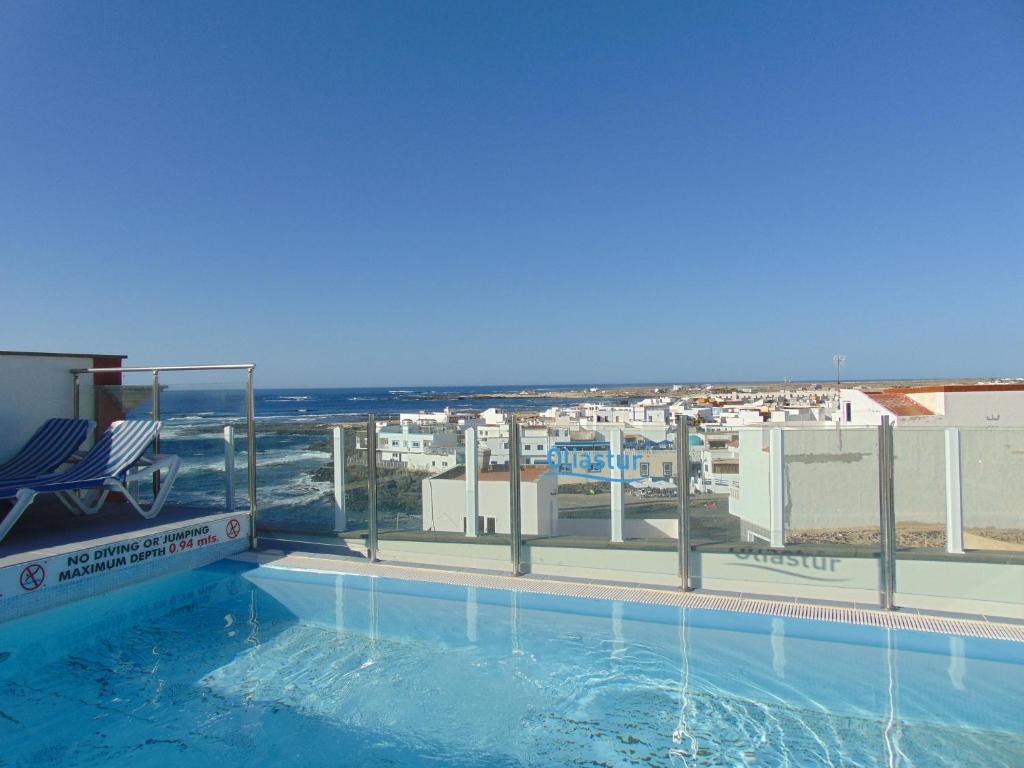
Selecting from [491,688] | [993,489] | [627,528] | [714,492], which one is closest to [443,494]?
[627,528]

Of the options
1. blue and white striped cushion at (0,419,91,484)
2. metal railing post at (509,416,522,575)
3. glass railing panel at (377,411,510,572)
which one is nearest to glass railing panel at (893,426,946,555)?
metal railing post at (509,416,522,575)

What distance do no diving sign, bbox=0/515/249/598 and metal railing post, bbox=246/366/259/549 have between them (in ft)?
0.21

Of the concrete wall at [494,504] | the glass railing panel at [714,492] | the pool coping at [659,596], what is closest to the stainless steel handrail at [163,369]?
the pool coping at [659,596]

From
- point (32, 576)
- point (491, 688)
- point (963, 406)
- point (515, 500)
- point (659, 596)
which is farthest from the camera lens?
point (963, 406)

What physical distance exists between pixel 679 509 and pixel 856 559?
1.13m

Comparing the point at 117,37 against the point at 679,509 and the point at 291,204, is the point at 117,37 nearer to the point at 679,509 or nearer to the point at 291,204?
the point at 291,204

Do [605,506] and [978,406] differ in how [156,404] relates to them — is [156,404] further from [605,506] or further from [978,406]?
[978,406]

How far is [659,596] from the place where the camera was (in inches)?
159

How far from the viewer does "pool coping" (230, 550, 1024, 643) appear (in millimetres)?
3402

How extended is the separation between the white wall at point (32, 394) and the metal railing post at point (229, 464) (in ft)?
6.04

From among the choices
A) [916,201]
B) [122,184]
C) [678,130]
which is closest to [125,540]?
[122,184]

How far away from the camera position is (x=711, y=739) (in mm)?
2680

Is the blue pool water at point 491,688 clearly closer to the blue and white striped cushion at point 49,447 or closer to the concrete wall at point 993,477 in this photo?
the concrete wall at point 993,477

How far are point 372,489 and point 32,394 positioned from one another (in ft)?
12.0
